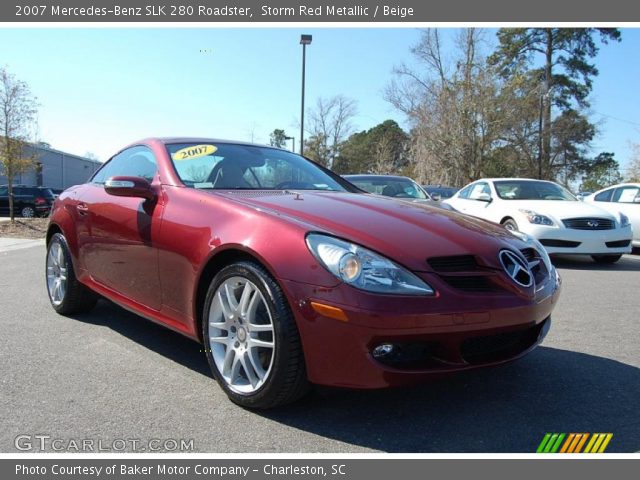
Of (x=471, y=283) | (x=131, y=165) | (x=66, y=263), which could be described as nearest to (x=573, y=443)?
(x=471, y=283)

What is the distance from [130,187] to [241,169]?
73cm

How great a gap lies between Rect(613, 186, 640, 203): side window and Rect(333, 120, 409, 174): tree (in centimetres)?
3426

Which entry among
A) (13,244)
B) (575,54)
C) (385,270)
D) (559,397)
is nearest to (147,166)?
(385,270)

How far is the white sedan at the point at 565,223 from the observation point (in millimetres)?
7941

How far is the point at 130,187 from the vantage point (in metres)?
3.21

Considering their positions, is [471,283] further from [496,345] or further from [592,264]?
[592,264]

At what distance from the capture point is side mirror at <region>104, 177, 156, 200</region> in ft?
10.5

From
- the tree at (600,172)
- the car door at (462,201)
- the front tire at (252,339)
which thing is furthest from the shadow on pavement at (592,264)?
the tree at (600,172)

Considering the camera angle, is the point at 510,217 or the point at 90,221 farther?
the point at 510,217

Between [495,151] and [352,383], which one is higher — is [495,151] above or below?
above

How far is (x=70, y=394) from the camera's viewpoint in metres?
2.89

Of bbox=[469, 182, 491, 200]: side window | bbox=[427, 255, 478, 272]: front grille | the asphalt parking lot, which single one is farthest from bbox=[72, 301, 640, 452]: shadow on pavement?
bbox=[469, 182, 491, 200]: side window

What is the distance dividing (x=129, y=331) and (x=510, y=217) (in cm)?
648

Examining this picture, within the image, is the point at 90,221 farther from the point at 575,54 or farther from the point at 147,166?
the point at 575,54
